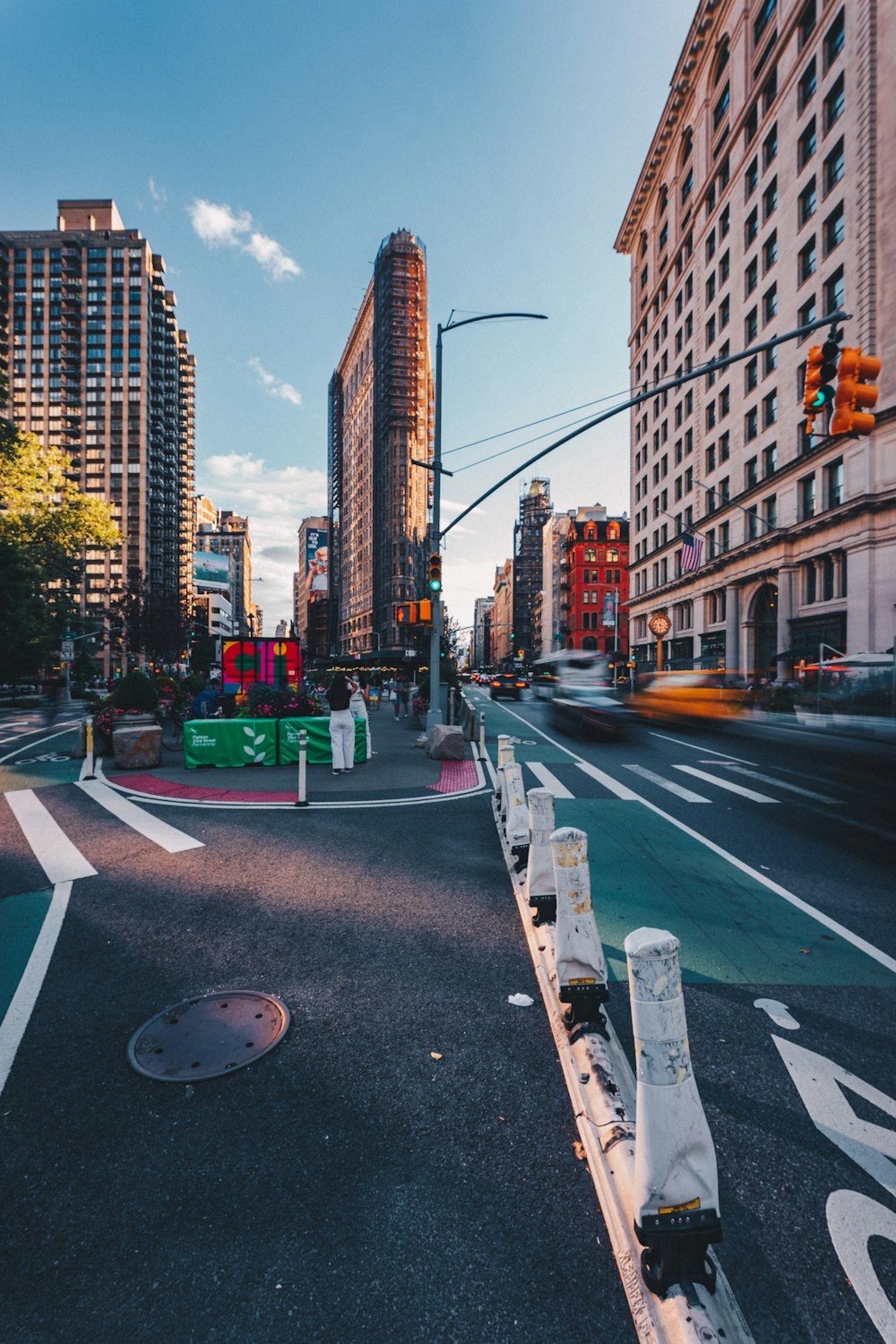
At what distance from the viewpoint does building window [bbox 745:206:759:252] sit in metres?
35.7

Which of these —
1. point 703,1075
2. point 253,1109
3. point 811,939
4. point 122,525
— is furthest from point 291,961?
point 122,525

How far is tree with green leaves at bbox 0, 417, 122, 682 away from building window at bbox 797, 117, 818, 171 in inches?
1751

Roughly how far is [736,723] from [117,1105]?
1733cm

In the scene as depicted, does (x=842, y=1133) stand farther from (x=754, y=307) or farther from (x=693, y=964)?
(x=754, y=307)

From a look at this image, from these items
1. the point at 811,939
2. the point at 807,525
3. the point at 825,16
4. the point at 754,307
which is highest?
the point at 825,16

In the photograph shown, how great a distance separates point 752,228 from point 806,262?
8.21m

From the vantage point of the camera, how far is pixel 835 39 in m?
28.5

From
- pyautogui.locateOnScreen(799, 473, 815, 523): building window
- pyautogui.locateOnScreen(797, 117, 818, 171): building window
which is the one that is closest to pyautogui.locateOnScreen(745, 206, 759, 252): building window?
pyautogui.locateOnScreen(797, 117, 818, 171): building window

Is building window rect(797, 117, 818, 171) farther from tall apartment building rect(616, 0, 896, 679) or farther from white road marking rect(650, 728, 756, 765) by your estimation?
white road marking rect(650, 728, 756, 765)

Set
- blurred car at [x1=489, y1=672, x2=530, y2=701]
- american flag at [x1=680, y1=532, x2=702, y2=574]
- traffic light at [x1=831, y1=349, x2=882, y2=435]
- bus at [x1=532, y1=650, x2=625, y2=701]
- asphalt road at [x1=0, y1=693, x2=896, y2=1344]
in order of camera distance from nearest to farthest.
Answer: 1. asphalt road at [x1=0, y1=693, x2=896, y2=1344]
2. traffic light at [x1=831, y1=349, x2=882, y2=435]
3. bus at [x1=532, y1=650, x2=625, y2=701]
4. american flag at [x1=680, y1=532, x2=702, y2=574]
5. blurred car at [x1=489, y1=672, x2=530, y2=701]

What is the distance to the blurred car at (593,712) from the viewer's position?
18859 mm

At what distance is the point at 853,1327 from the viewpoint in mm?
2002

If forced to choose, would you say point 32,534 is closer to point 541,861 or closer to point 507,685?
point 507,685

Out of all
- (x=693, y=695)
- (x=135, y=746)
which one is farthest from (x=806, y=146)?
(x=135, y=746)
